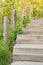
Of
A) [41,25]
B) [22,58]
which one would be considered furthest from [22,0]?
[22,58]

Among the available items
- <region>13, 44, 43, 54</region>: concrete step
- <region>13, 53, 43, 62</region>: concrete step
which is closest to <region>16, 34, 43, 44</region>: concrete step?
<region>13, 44, 43, 54</region>: concrete step

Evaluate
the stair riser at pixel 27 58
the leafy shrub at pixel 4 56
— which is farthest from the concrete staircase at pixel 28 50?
the leafy shrub at pixel 4 56

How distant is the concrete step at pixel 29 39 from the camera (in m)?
5.69

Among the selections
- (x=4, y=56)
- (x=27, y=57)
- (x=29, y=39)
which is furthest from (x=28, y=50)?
(x=4, y=56)

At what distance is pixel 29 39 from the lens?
575cm

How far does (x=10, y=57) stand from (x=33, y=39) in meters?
1.13

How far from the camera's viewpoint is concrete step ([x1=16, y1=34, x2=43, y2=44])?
569 centimetres

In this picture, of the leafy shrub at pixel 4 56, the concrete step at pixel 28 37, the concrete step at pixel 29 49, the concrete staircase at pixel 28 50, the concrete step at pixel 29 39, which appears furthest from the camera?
the concrete step at pixel 28 37

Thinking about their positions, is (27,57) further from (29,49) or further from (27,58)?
(29,49)

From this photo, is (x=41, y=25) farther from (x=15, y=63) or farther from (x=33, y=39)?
(x=15, y=63)

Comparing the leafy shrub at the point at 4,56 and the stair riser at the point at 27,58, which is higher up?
the leafy shrub at the point at 4,56

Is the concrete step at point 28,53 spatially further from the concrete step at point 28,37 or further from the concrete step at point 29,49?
the concrete step at point 28,37

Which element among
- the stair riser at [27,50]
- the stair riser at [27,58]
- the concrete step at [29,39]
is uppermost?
the concrete step at [29,39]

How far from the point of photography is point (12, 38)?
5.82 m
